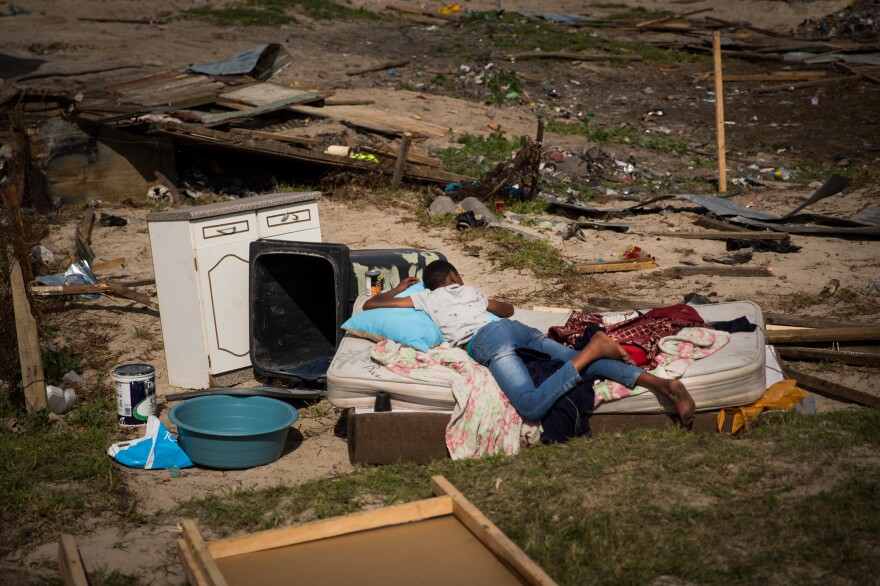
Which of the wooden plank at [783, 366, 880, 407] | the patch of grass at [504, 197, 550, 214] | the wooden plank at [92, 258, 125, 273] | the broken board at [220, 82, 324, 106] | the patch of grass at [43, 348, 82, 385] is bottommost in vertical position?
the wooden plank at [783, 366, 880, 407]

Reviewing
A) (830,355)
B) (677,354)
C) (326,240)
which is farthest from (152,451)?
(326,240)

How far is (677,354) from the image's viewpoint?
16.4 feet

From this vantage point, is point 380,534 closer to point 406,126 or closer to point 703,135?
point 406,126

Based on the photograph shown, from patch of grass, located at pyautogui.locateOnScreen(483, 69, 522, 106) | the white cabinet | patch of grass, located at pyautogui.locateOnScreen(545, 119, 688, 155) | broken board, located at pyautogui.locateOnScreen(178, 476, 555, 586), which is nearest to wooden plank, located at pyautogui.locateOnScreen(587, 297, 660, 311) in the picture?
the white cabinet

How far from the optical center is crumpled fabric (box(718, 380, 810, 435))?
15.9ft

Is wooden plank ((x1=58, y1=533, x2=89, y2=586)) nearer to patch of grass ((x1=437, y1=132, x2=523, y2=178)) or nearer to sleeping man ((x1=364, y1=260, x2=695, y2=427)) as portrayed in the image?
sleeping man ((x1=364, y1=260, x2=695, y2=427))

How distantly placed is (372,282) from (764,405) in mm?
2929

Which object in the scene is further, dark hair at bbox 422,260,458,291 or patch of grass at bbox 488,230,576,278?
patch of grass at bbox 488,230,576,278

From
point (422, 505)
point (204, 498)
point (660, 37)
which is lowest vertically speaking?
point (204, 498)

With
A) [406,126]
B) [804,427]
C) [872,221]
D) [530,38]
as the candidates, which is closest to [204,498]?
[804,427]

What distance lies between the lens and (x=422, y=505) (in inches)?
149

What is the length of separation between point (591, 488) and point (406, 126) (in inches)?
382

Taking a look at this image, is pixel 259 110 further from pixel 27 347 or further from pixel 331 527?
pixel 331 527

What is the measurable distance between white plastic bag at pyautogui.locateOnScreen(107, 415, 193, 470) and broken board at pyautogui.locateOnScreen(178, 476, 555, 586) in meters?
1.42
